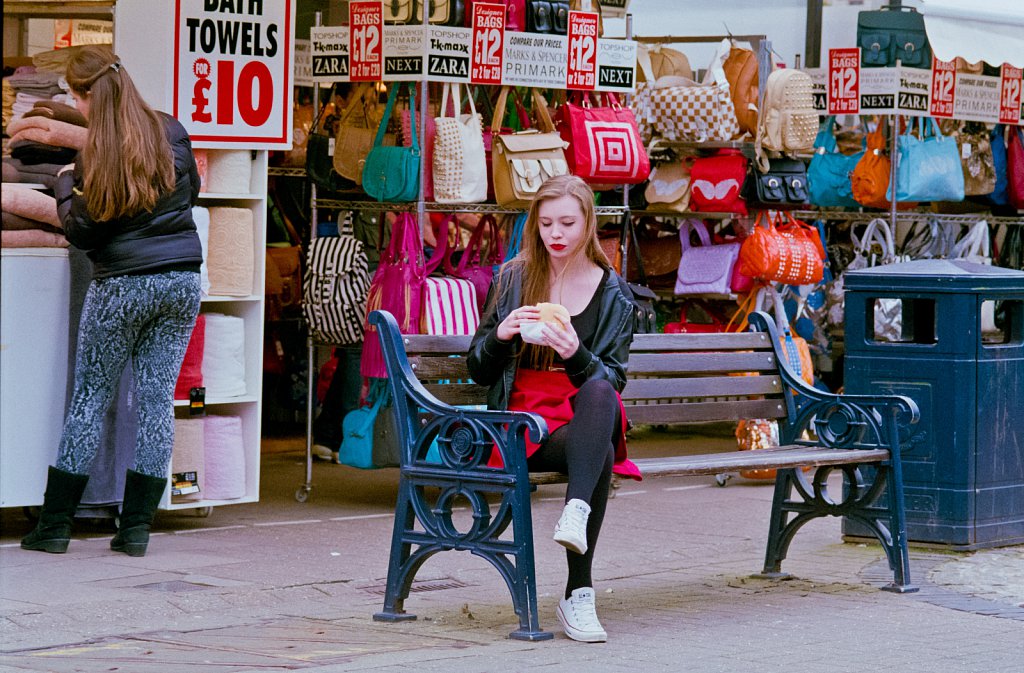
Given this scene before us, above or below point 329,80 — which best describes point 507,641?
below

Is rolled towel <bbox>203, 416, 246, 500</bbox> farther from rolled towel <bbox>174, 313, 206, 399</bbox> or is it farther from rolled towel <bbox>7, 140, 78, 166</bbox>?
rolled towel <bbox>7, 140, 78, 166</bbox>

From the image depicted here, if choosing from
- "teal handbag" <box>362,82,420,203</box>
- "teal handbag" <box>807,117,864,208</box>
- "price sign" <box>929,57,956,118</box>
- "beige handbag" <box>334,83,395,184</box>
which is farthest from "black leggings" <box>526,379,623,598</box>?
"price sign" <box>929,57,956,118</box>

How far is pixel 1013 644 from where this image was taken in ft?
18.4

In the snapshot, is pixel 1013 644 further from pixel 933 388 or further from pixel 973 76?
pixel 973 76

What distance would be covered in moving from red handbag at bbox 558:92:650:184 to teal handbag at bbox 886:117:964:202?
228 centimetres

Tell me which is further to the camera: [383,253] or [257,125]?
[383,253]

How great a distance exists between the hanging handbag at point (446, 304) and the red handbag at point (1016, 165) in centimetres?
485

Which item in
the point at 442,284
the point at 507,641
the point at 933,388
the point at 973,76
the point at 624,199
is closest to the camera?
the point at 507,641

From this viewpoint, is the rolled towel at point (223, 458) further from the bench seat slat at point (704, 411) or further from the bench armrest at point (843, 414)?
the bench armrest at point (843, 414)

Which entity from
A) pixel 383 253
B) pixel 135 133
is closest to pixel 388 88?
pixel 383 253

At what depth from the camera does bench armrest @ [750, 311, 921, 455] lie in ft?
22.2

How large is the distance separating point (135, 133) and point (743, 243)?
14.7 ft

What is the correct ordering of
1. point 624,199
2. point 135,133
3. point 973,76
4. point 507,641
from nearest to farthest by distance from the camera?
point 507,641 < point 135,133 < point 624,199 < point 973,76

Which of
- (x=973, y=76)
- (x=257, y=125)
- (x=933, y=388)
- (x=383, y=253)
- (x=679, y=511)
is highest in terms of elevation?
(x=973, y=76)
